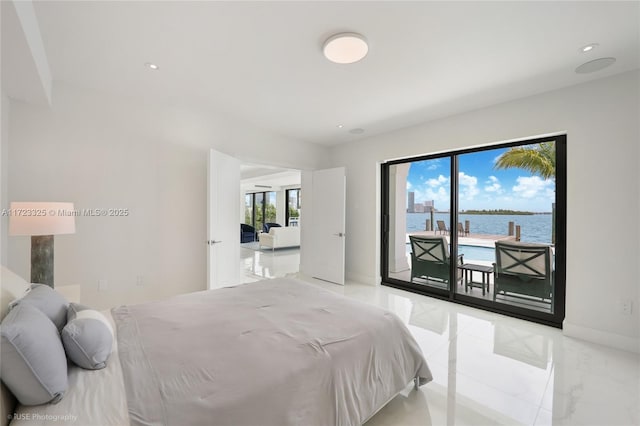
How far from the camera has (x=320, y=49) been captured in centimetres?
224

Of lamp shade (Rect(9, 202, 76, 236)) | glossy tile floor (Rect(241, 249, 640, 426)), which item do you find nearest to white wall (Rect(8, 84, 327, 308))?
lamp shade (Rect(9, 202, 76, 236))

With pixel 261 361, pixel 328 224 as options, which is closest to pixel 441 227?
pixel 328 224

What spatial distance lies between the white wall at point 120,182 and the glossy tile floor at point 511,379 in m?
3.00

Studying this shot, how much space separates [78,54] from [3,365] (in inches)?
101

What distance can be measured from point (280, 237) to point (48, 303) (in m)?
7.08

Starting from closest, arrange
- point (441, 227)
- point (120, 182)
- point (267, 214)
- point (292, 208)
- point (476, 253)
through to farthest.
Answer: point (120, 182) → point (476, 253) → point (441, 227) → point (292, 208) → point (267, 214)

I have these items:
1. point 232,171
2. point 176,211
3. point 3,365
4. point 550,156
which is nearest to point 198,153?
point 232,171

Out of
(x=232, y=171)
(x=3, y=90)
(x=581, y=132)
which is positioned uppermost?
(x=3, y=90)

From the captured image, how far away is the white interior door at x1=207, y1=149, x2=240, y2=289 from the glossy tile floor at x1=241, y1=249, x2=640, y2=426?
2.41 m

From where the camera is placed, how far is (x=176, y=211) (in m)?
3.53

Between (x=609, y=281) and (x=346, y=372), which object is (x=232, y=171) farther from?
(x=609, y=281)

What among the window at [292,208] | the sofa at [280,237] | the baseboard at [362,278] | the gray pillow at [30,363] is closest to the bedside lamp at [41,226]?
the gray pillow at [30,363]

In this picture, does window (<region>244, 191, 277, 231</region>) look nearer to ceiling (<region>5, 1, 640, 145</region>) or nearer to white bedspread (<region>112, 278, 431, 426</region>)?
ceiling (<region>5, 1, 640, 145</region>)

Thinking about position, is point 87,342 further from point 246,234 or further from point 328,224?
point 246,234
